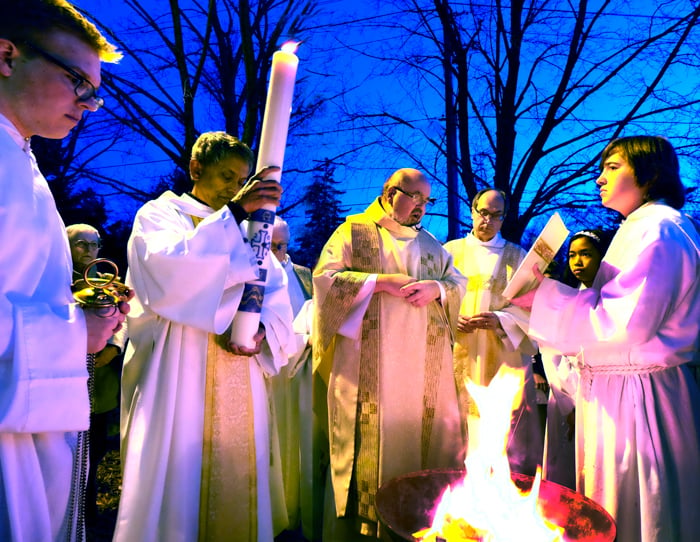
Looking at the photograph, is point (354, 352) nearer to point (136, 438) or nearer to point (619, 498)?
point (136, 438)

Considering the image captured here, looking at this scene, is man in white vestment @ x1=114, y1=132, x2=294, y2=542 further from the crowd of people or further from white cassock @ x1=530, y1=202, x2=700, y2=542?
white cassock @ x1=530, y1=202, x2=700, y2=542

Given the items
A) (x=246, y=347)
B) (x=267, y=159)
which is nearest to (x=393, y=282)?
(x=246, y=347)

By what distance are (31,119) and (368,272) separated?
227cm

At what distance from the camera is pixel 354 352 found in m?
3.37

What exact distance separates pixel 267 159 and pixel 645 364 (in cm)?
198

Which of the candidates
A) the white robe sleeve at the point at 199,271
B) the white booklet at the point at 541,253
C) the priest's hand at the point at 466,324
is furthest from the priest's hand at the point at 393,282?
the white robe sleeve at the point at 199,271

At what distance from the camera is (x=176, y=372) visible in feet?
8.38

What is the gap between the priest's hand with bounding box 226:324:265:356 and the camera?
8.32ft

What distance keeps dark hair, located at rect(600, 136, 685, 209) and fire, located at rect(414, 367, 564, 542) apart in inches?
50.5

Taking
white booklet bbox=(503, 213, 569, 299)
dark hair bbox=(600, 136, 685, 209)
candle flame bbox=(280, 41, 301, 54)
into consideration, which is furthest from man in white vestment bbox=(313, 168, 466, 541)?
candle flame bbox=(280, 41, 301, 54)

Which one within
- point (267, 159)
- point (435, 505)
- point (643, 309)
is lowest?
point (435, 505)

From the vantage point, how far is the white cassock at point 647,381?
90.0 inches

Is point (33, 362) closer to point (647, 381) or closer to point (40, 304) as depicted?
point (40, 304)

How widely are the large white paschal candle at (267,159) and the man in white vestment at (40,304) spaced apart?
30.5 inches
